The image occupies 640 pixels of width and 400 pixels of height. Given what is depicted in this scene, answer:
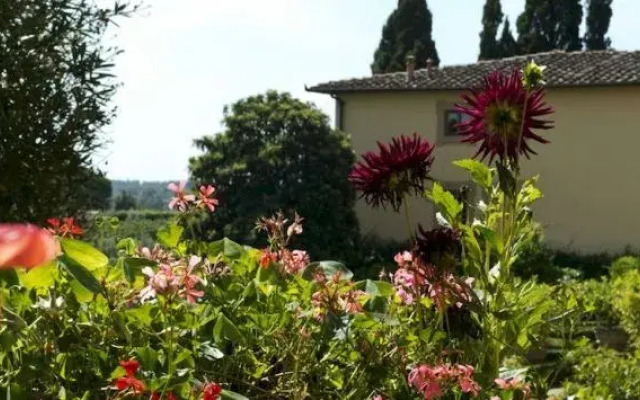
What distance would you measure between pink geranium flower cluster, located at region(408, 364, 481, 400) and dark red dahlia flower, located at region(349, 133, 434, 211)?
0.29 m

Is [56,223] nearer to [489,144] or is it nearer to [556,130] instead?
[489,144]

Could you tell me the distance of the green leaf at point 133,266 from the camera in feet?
4.48

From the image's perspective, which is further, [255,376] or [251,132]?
[251,132]

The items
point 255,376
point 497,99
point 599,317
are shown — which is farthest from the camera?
point 599,317

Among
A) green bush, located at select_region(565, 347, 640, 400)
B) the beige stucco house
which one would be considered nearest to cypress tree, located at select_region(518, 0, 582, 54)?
the beige stucco house

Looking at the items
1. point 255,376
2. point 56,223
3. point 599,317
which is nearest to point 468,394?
point 255,376

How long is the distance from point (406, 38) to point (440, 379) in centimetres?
3016

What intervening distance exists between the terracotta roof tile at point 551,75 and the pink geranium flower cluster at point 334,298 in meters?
17.3

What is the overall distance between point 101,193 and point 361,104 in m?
16.8

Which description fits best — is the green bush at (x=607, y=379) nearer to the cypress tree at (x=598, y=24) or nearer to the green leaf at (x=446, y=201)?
the green leaf at (x=446, y=201)

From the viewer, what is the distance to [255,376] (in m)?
1.36

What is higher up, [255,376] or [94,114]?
[94,114]

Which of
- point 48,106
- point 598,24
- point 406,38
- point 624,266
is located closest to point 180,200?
point 48,106

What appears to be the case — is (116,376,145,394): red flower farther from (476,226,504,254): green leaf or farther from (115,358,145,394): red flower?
(476,226,504,254): green leaf
